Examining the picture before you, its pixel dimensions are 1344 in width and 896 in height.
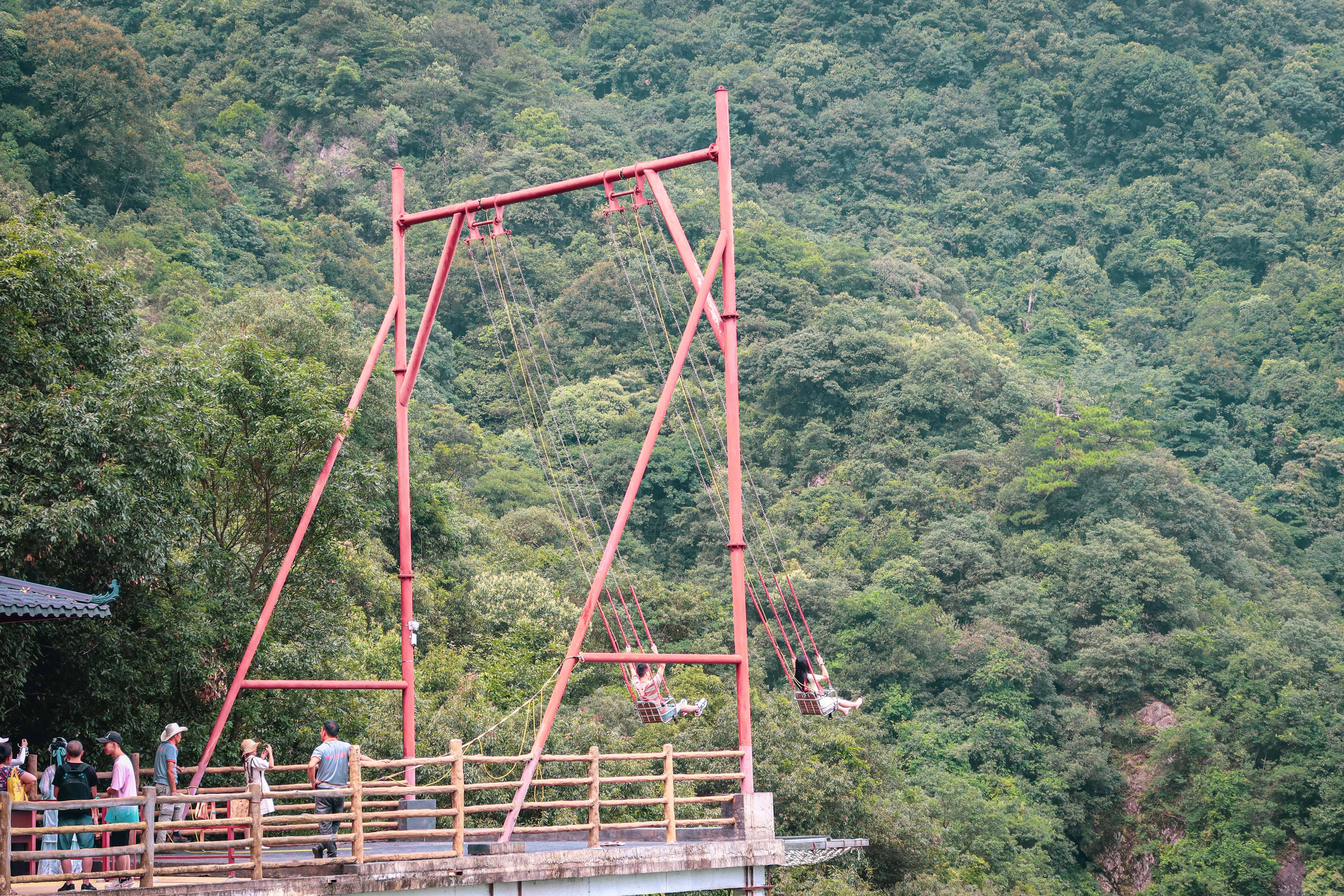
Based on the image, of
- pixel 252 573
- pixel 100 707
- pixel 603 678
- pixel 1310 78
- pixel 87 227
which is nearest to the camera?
pixel 100 707

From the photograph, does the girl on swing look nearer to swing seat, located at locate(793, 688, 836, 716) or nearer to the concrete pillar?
swing seat, located at locate(793, 688, 836, 716)

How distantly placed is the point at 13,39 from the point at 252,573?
146 ft

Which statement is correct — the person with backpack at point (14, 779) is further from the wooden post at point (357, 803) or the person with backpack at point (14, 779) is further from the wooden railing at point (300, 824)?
the wooden post at point (357, 803)

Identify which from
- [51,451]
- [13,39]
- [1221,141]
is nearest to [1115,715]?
[51,451]

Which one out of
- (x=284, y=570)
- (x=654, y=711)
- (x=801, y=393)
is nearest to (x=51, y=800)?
(x=284, y=570)

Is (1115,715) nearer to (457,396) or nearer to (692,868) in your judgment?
(457,396)

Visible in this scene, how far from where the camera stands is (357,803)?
12.4 meters

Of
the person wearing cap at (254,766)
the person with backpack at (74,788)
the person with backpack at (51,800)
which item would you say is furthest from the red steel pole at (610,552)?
the person with backpack at (51,800)

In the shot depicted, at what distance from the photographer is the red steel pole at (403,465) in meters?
16.7

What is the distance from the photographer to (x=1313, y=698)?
42.7 m

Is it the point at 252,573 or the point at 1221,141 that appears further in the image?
the point at 1221,141

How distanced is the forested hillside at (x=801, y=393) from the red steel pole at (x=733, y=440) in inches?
273

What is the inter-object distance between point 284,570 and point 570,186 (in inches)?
217

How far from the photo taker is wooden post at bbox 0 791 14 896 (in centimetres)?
1055
